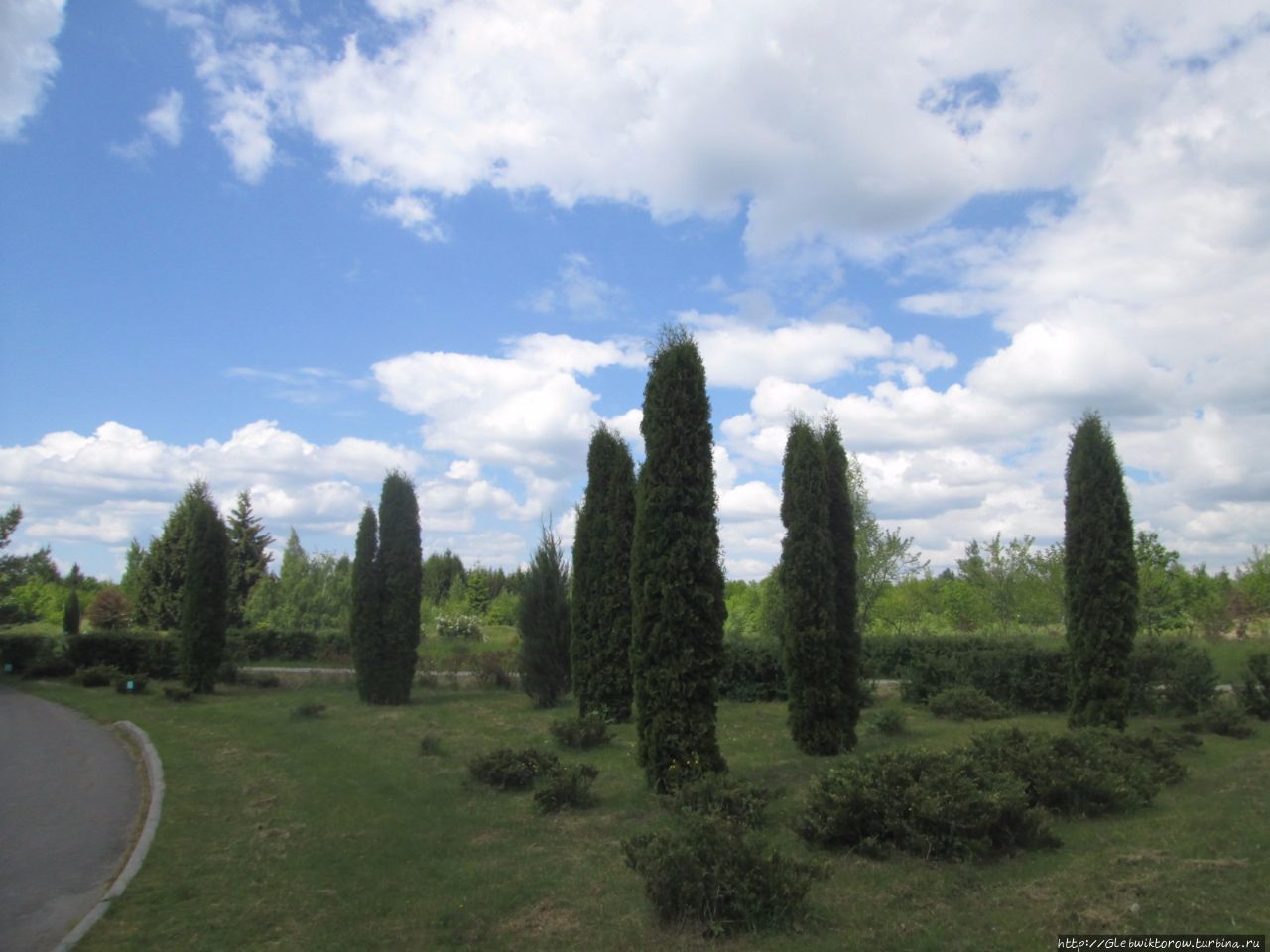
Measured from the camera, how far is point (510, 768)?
10.0 metres

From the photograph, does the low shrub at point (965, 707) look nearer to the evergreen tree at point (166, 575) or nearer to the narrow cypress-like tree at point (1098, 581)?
the narrow cypress-like tree at point (1098, 581)

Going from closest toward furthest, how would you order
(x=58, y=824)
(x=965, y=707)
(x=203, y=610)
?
(x=58, y=824)
(x=965, y=707)
(x=203, y=610)

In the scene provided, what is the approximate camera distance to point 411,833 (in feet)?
27.1

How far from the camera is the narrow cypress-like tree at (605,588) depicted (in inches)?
642

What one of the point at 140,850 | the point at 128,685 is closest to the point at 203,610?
the point at 128,685

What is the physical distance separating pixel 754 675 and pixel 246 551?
3916 centimetres

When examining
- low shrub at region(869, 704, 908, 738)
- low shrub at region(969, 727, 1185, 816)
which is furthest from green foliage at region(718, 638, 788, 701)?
low shrub at region(969, 727, 1185, 816)

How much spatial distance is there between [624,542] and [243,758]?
7643 mm

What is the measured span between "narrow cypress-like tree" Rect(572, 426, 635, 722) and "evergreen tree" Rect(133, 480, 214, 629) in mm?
33695

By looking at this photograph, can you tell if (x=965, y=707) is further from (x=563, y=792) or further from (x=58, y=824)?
(x=58, y=824)

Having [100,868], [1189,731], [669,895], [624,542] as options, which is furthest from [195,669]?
[1189,731]

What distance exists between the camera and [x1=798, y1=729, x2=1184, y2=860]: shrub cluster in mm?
6746

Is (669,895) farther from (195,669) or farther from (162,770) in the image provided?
(195,669)

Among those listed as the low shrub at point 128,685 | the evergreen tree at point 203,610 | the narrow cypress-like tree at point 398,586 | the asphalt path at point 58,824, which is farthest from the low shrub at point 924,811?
the low shrub at point 128,685
